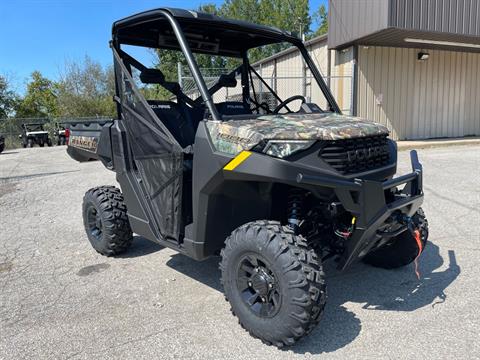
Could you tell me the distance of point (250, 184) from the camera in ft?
9.85

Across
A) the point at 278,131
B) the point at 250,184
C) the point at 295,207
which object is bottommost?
the point at 295,207

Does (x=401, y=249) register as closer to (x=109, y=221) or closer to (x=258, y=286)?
(x=258, y=286)

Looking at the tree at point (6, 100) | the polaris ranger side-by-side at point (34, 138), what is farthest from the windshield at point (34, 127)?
the tree at point (6, 100)

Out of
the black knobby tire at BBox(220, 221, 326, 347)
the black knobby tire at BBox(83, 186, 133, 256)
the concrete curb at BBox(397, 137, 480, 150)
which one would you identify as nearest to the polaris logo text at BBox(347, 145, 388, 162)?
the black knobby tire at BBox(220, 221, 326, 347)

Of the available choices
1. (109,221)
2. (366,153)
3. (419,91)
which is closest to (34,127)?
(419,91)

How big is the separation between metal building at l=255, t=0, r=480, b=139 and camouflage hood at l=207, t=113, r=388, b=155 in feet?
29.7

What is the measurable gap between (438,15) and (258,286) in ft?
40.3

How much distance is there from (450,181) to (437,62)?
8957mm

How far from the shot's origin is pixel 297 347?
2682 millimetres

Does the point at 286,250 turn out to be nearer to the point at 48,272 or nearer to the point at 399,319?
the point at 399,319

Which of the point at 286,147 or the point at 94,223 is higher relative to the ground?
the point at 286,147

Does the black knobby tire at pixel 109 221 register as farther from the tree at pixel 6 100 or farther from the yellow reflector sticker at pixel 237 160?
the tree at pixel 6 100

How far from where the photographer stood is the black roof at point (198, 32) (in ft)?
10.9

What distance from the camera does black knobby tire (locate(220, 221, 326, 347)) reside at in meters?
2.52
